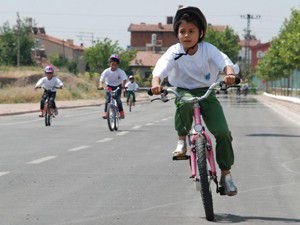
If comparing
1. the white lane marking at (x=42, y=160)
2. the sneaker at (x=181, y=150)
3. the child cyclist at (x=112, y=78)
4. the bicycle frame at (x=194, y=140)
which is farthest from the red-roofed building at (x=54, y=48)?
the bicycle frame at (x=194, y=140)

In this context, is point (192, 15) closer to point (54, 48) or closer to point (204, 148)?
point (204, 148)


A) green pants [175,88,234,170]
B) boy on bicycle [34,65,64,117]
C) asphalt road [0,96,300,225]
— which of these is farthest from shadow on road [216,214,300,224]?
boy on bicycle [34,65,64,117]

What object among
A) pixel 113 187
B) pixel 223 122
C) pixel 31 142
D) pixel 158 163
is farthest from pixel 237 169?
pixel 31 142

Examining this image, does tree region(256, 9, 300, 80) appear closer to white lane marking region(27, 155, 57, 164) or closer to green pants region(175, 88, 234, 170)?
white lane marking region(27, 155, 57, 164)

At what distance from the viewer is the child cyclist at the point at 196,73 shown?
778 centimetres

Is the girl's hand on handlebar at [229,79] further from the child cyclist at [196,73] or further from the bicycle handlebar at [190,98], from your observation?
the child cyclist at [196,73]

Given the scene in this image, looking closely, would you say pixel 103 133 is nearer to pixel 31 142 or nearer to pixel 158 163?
pixel 31 142

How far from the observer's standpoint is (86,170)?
1127 cm

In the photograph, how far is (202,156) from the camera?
7.24m

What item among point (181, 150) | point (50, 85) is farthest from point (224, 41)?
point (181, 150)

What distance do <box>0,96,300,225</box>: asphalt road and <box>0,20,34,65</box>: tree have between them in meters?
92.7

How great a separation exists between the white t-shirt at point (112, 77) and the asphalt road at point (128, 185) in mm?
4426

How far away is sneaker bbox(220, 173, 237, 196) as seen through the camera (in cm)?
768

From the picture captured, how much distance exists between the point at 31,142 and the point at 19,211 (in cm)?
934
